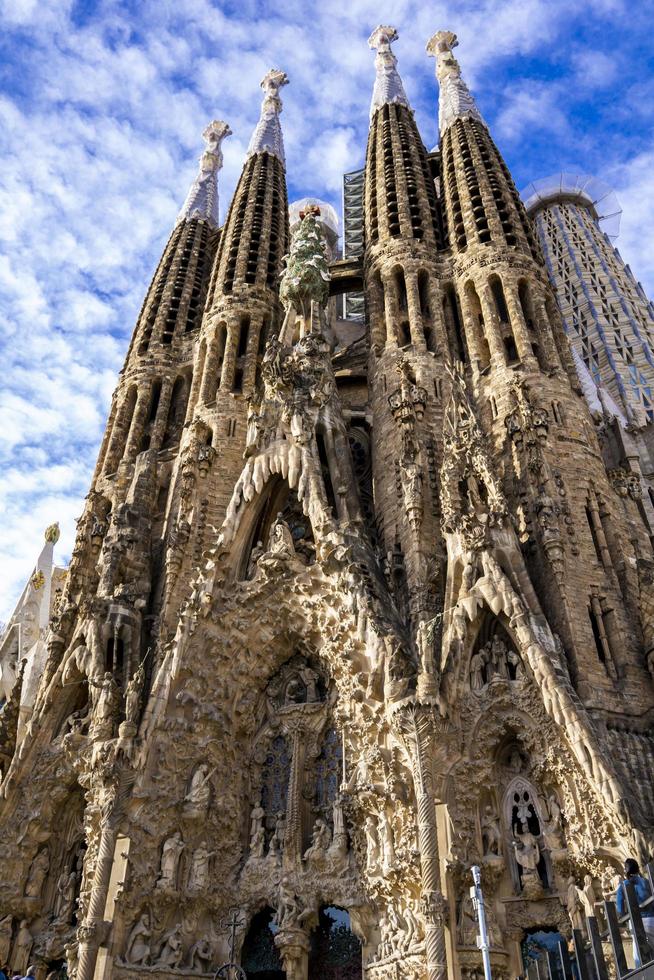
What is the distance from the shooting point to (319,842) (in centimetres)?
1312

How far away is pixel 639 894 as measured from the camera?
6.03m

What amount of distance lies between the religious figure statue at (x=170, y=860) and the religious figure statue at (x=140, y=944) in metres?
0.55

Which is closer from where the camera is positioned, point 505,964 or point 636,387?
point 505,964

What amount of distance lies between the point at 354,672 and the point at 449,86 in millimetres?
21672

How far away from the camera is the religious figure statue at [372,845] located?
468 inches

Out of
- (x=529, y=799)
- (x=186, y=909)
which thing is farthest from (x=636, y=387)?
(x=186, y=909)

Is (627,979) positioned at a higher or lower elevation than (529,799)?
lower

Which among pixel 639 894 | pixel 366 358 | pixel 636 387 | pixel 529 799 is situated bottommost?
pixel 639 894

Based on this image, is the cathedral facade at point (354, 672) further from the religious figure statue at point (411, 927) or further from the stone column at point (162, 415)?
the stone column at point (162, 415)

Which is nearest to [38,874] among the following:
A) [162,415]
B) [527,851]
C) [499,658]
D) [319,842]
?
[319,842]

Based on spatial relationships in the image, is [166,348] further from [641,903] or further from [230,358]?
[641,903]

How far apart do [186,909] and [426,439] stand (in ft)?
31.4

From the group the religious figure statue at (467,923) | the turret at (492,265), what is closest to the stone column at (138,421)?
the turret at (492,265)

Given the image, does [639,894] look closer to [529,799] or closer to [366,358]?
[529,799]
